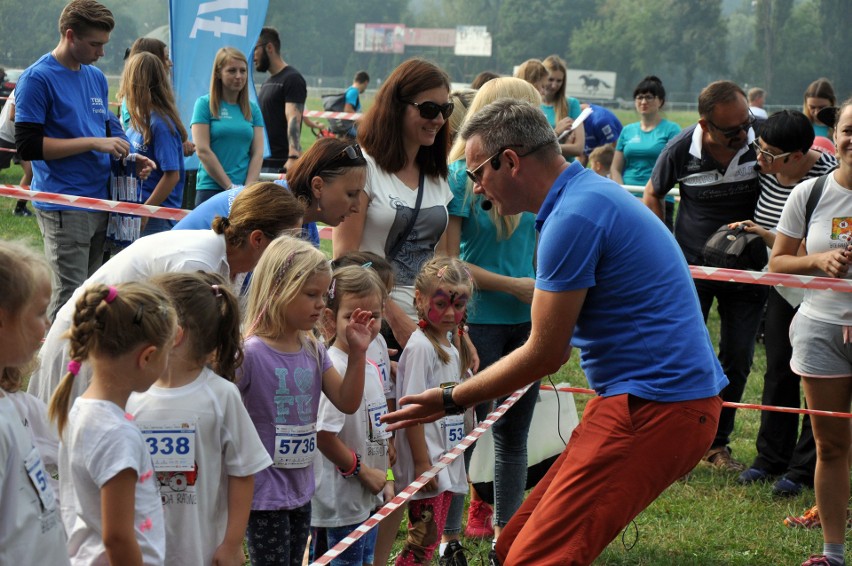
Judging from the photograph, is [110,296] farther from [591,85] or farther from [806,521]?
[591,85]

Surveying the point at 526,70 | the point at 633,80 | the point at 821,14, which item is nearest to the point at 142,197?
the point at 526,70

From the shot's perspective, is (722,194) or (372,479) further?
(722,194)

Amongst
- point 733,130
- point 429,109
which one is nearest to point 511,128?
point 429,109

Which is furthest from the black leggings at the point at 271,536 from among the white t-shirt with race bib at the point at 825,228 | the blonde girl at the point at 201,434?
the white t-shirt with race bib at the point at 825,228

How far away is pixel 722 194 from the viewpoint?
619 cm

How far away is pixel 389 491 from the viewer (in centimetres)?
413

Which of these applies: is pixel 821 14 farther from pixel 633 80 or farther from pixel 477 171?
pixel 477 171

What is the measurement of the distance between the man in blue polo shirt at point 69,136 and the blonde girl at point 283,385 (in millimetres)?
3045

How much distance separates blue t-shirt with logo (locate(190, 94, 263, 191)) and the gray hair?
5.21 m

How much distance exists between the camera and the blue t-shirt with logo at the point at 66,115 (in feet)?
20.1

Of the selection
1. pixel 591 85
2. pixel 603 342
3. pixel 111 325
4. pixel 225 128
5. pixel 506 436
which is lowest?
pixel 506 436

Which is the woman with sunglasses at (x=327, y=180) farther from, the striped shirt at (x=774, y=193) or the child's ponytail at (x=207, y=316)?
the striped shirt at (x=774, y=193)

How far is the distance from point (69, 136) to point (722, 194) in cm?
392

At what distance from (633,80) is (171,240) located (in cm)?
8219
